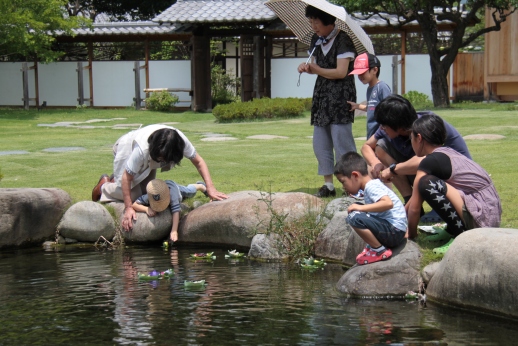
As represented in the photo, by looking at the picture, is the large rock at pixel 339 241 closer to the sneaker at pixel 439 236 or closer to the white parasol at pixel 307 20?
the sneaker at pixel 439 236

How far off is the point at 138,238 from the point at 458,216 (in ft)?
10.4

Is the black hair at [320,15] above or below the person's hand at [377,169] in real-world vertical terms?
above

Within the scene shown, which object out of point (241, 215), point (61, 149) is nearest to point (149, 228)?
point (241, 215)

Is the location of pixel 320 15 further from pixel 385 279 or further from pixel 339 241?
pixel 385 279

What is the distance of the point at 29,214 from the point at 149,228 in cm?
117

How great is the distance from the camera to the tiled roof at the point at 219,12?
2258 centimetres

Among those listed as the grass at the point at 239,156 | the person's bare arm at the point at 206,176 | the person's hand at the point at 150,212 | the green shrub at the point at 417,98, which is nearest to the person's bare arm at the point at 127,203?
the person's hand at the point at 150,212

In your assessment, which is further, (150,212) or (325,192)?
(325,192)

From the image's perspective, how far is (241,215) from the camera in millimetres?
7121

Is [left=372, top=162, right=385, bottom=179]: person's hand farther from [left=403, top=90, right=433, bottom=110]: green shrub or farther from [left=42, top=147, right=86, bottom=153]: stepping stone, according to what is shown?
[left=403, top=90, right=433, bottom=110]: green shrub

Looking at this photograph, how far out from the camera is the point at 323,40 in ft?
25.9

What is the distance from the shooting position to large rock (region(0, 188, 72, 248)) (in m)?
7.38

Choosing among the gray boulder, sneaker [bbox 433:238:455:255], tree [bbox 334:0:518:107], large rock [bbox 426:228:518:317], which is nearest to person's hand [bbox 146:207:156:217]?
the gray boulder

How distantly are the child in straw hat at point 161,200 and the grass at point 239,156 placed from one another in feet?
2.37
